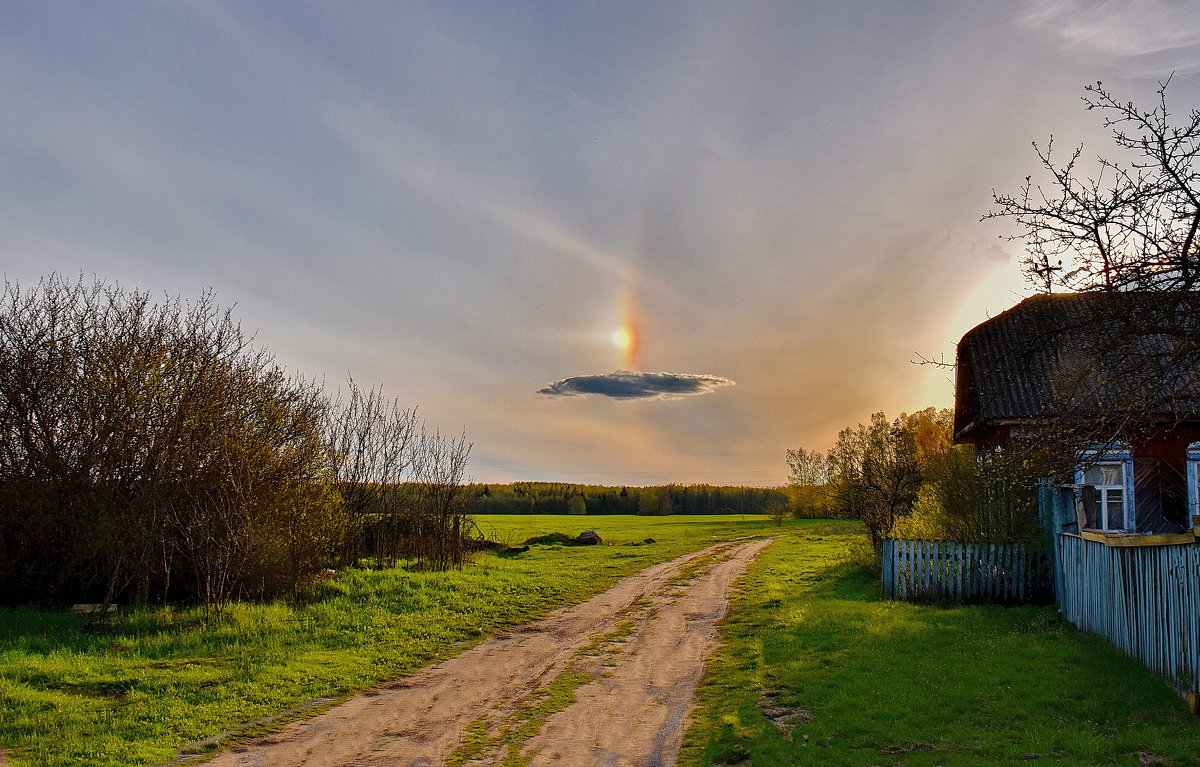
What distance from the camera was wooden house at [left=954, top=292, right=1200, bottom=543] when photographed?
754 centimetres

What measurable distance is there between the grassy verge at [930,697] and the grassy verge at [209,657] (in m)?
5.19

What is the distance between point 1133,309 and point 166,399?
1664cm

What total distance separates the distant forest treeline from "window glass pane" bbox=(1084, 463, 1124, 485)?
75180 millimetres

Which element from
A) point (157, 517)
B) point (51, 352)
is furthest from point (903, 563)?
point (51, 352)

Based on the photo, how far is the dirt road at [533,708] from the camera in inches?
280

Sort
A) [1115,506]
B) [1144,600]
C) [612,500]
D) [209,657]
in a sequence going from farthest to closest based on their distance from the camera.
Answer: [612,500] → [1115,506] → [209,657] → [1144,600]

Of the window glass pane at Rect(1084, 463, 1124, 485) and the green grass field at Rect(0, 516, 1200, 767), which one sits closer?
the green grass field at Rect(0, 516, 1200, 767)

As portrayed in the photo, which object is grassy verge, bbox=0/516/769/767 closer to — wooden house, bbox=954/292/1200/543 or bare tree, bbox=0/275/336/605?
bare tree, bbox=0/275/336/605

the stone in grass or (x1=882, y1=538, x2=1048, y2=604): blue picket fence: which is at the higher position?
(x1=882, y1=538, x2=1048, y2=604): blue picket fence

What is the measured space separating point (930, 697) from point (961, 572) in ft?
25.3

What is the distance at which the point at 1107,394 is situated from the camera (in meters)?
8.55

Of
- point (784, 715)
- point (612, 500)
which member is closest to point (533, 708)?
point (784, 715)

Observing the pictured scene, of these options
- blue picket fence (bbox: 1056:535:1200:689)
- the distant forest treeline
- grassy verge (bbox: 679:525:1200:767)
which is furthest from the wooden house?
the distant forest treeline

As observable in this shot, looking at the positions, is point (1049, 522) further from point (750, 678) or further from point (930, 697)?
point (750, 678)
